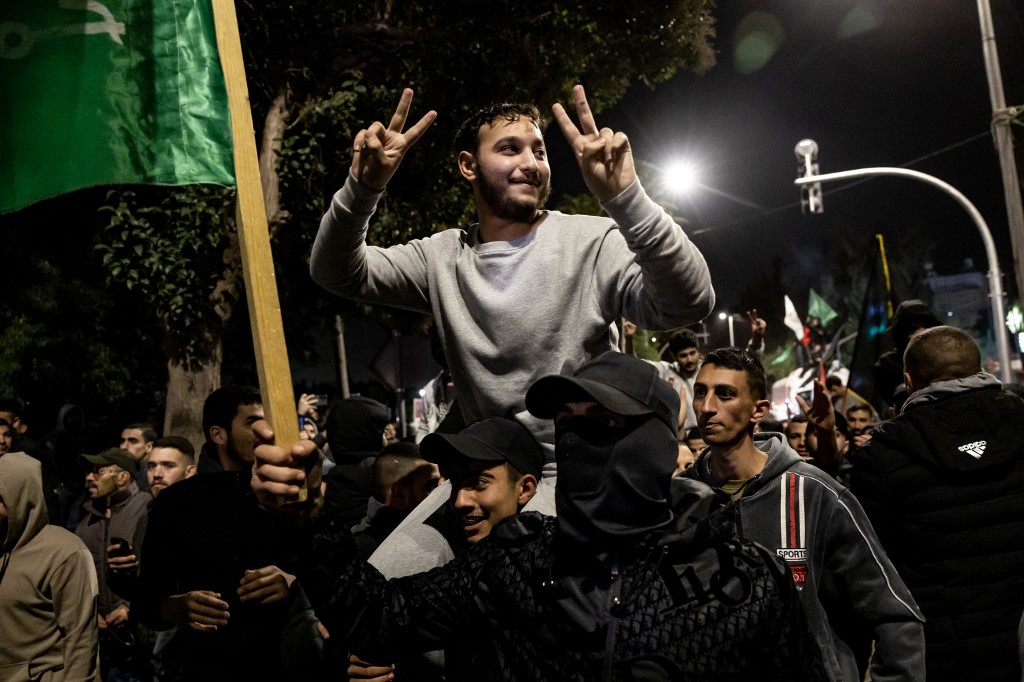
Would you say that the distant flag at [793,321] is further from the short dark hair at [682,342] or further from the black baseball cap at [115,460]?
the black baseball cap at [115,460]

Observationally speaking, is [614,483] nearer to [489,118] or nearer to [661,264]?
[661,264]

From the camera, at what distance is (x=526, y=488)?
11.1 feet

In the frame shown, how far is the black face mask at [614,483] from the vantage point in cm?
249

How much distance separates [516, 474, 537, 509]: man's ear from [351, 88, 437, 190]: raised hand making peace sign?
1.11 metres

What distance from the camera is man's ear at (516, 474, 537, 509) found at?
3.34 m

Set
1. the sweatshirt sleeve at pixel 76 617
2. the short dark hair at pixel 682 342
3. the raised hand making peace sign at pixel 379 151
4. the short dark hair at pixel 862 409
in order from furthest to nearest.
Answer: the short dark hair at pixel 682 342
the short dark hair at pixel 862 409
the sweatshirt sleeve at pixel 76 617
the raised hand making peace sign at pixel 379 151

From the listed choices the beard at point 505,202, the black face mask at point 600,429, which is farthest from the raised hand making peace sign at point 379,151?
the black face mask at point 600,429

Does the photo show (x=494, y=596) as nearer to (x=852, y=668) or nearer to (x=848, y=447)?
(x=852, y=668)

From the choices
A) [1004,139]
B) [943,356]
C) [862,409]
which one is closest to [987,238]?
[1004,139]

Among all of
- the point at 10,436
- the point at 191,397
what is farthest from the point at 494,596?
the point at 191,397

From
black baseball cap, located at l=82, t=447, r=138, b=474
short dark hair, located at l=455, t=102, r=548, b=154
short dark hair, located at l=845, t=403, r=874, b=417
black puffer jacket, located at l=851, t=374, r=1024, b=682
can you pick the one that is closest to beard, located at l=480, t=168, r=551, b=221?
short dark hair, located at l=455, t=102, r=548, b=154

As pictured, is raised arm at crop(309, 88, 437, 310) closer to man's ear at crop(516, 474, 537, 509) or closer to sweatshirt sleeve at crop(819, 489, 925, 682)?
man's ear at crop(516, 474, 537, 509)

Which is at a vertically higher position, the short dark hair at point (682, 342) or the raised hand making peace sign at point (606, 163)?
the raised hand making peace sign at point (606, 163)

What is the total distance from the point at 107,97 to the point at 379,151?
976 millimetres
